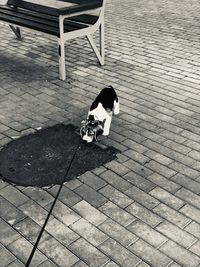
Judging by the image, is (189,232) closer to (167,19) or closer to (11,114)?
(11,114)

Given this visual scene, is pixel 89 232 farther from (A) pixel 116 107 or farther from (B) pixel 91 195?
(A) pixel 116 107

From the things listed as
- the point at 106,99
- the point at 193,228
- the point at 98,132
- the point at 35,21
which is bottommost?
the point at 193,228

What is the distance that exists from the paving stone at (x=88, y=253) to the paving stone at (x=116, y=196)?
58 centimetres

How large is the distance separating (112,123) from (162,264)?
2.29m

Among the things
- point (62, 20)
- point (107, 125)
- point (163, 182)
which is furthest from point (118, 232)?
point (62, 20)

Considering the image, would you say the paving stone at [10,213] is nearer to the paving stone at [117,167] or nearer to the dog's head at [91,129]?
the paving stone at [117,167]

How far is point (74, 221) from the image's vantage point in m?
3.44

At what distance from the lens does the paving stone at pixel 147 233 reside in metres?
3.25

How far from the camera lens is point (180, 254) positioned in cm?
313

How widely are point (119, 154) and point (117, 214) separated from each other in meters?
0.99

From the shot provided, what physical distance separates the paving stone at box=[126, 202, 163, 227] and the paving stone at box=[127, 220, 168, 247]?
58 millimetres

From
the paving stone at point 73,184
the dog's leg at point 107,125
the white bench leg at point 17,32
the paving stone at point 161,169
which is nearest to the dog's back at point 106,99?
the dog's leg at point 107,125

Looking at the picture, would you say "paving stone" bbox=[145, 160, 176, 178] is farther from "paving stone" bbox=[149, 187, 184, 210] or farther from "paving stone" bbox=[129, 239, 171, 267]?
"paving stone" bbox=[129, 239, 171, 267]

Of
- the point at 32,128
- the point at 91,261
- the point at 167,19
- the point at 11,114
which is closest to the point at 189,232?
the point at 91,261
